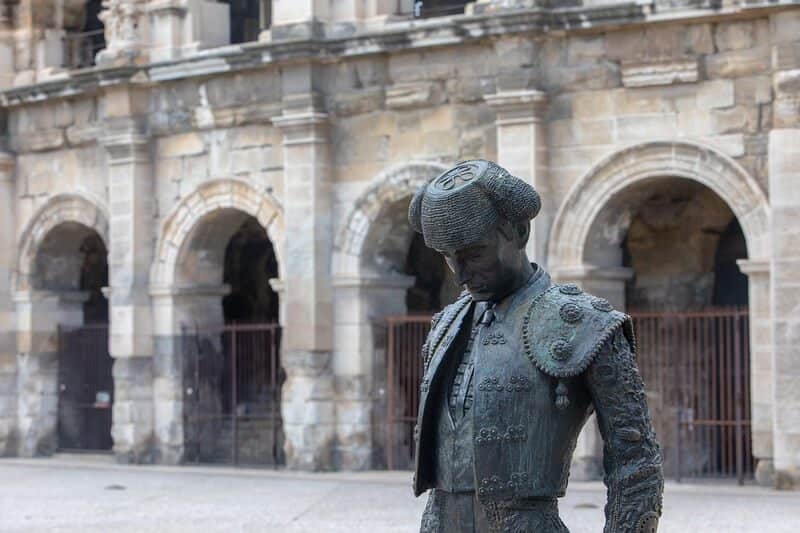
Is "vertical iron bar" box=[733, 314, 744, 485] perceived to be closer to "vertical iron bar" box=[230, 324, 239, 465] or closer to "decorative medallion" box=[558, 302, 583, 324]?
"vertical iron bar" box=[230, 324, 239, 465]

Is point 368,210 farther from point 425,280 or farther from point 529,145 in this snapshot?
point 425,280

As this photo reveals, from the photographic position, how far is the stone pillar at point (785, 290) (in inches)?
580

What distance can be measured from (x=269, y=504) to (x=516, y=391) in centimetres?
1035

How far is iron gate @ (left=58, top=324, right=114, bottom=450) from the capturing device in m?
20.7

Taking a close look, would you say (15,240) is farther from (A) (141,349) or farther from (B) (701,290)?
(B) (701,290)

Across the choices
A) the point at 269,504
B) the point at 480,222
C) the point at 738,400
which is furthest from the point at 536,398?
the point at 738,400

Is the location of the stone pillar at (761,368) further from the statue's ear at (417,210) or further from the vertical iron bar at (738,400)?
the statue's ear at (417,210)

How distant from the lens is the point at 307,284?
17438mm

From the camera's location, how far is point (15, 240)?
20703 mm

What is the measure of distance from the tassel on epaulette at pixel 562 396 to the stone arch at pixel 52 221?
50.9 feet

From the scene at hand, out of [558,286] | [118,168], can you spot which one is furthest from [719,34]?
[558,286]

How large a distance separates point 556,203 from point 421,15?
4.12m

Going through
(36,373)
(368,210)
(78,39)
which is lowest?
(36,373)

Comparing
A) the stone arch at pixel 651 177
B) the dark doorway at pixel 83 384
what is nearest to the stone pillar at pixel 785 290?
the stone arch at pixel 651 177
